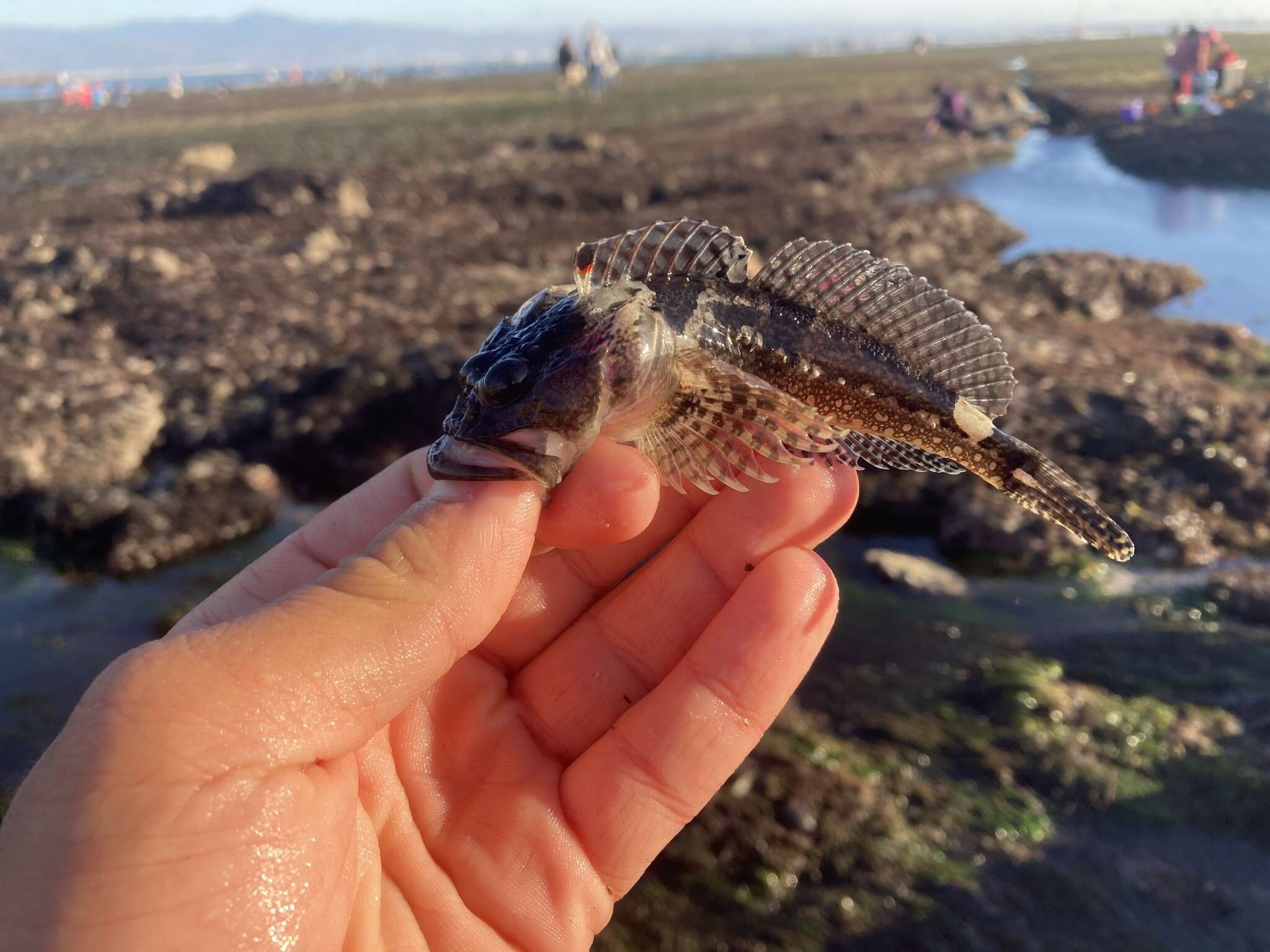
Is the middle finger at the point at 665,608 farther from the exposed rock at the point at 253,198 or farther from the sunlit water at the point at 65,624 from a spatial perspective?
the exposed rock at the point at 253,198

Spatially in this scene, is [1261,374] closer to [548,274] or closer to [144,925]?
[548,274]

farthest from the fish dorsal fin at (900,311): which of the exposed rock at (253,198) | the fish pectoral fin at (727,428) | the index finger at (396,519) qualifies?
the exposed rock at (253,198)

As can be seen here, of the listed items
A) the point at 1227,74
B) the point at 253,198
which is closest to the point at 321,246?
the point at 253,198

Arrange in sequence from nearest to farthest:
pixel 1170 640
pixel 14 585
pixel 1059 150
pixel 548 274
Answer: pixel 1170 640
pixel 14 585
pixel 548 274
pixel 1059 150

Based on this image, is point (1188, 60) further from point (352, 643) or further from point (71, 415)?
point (352, 643)

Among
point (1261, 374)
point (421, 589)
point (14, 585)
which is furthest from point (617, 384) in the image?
point (1261, 374)

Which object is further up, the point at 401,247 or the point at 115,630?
the point at 401,247
